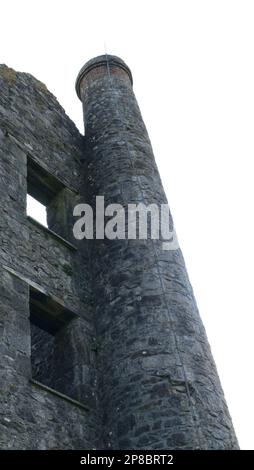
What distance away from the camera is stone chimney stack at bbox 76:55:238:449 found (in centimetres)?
738

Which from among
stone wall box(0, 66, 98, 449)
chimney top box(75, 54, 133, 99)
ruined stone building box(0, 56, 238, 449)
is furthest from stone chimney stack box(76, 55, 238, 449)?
chimney top box(75, 54, 133, 99)

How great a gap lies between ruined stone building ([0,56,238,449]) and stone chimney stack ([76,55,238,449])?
0.06 feet

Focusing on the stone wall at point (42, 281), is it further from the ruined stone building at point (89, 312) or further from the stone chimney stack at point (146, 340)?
the stone chimney stack at point (146, 340)

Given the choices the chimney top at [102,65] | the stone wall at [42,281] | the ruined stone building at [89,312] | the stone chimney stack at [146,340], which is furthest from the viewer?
the chimney top at [102,65]

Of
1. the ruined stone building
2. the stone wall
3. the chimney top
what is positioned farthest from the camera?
the chimney top

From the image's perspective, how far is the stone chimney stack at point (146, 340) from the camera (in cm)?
738

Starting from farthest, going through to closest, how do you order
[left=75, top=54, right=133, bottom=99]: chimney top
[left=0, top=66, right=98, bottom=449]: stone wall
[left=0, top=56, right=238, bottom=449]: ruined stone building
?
[left=75, top=54, right=133, bottom=99]: chimney top
[left=0, top=56, right=238, bottom=449]: ruined stone building
[left=0, top=66, right=98, bottom=449]: stone wall

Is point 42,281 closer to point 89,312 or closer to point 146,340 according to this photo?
point 89,312

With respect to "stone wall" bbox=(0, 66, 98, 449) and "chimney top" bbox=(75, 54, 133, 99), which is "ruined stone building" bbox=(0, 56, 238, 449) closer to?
"stone wall" bbox=(0, 66, 98, 449)

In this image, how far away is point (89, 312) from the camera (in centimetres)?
911

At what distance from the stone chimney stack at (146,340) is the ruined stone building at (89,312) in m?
0.02

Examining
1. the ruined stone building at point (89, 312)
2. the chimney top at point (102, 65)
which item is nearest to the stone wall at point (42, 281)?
the ruined stone building at point (89, 312)
